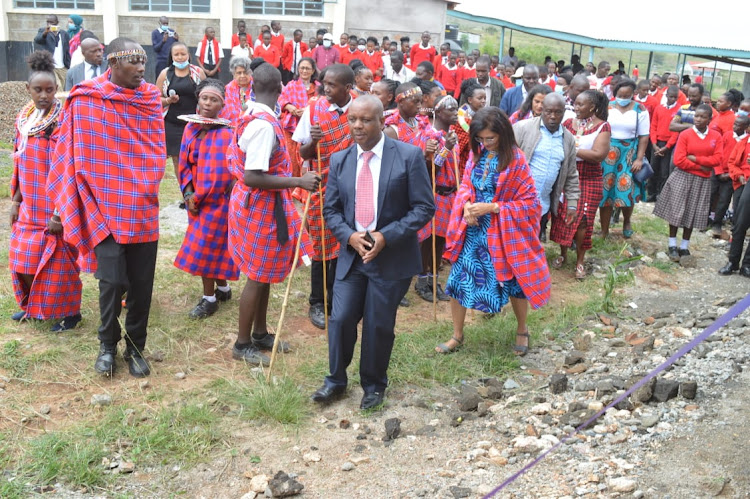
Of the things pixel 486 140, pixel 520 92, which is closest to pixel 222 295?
pixel 486 140

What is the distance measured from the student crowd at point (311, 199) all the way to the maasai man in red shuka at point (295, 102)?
0.04 meters

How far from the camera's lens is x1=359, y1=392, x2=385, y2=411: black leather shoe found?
14.7 ft

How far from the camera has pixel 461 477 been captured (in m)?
3.78

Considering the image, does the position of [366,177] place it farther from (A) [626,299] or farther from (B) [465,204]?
(A) [626,299]

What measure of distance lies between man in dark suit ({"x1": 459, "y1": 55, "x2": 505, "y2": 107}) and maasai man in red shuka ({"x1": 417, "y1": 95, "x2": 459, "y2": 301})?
518cm

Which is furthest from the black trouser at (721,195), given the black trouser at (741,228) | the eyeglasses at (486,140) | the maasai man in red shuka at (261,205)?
the maasai man in red shuka at (261,205)

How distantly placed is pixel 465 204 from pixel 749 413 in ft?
7.33

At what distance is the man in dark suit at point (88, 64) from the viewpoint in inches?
290

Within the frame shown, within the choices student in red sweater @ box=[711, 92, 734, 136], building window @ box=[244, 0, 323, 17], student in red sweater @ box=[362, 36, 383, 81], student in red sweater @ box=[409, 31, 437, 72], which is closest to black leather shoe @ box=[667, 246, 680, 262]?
student in red sweater @ box=[711, 92, 734, 136]

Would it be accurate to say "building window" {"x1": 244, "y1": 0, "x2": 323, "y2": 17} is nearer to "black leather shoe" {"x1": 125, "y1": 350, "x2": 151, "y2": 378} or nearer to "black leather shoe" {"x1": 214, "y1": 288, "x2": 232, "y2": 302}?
"black leather shoe" {"x1": 214, "y1": 288, "x2": 232, "y2": 302}

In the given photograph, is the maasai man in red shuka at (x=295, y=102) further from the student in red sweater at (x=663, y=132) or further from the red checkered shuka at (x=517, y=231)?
the student in red sweater at (x=663, y=132)

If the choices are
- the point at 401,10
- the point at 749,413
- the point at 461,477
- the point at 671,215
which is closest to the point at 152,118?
the point at 461,477

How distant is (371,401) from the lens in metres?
4.49

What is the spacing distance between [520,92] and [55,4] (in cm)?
1545
